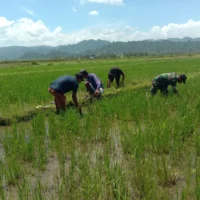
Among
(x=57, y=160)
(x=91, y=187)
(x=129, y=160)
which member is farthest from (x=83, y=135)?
(x=91, y=187)

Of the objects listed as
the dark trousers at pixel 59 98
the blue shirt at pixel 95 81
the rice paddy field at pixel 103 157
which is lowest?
the rice paddy field at pixel 103 157

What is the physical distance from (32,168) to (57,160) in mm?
401

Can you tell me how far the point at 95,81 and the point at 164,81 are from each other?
6.83 ft

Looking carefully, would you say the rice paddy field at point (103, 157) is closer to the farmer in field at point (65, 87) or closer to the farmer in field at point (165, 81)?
the farmer in field at point (65, 87)

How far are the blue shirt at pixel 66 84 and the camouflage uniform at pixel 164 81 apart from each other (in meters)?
2.98

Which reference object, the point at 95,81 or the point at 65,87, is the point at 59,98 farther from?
the point at 95,81

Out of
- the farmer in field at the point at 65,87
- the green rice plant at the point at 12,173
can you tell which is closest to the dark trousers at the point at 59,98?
the farmer in field at the point at 65,87

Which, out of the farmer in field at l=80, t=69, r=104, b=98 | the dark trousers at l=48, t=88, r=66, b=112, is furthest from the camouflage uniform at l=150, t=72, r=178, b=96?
the dark trousers at l=48, t=88, r=66, b=112

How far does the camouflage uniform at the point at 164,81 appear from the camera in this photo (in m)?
7.25

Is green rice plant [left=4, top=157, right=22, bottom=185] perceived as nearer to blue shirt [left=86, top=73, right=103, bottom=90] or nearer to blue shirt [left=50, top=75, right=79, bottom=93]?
blue shirt [left=50, top=75, right=79, bottom=93]

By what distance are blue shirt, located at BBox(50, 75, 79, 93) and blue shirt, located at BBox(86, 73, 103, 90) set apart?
43.0 inches

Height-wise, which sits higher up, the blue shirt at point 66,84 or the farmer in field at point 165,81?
the blue shirt at point 66,84

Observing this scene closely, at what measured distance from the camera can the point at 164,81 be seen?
747 centimetres

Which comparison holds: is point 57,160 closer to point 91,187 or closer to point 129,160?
point 129,160
